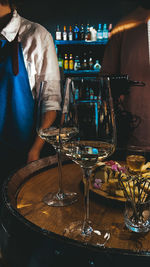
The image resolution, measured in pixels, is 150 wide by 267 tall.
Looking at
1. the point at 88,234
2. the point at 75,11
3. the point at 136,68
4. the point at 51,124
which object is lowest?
the point at 88,234

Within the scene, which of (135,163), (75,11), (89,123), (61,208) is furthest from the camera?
(75,11)

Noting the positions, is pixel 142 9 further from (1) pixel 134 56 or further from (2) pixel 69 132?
(2) pixel 69 132

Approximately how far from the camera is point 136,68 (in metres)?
1.85

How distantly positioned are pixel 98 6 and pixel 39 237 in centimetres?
441

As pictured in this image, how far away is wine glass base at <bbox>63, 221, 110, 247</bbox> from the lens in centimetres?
54

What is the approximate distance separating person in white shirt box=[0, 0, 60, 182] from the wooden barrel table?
49 centimetres

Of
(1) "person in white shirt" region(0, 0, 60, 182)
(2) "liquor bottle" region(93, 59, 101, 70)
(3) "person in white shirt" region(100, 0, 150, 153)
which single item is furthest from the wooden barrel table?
(2) "liquor bottle" region(93, 59, 101, 70)

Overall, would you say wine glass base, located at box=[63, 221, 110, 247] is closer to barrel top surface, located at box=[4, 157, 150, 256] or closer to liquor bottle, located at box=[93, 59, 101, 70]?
A: barrel top surface, located at box=[4, 157, 150, 256]

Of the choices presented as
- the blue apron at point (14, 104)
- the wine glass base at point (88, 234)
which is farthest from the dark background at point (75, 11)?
the wine glass base at point (88, 234)

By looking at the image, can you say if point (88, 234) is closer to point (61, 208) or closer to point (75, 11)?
point (61, 208)

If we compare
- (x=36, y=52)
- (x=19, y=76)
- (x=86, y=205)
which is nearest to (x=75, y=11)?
(x=36, y=52)

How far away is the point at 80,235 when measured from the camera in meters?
0.56

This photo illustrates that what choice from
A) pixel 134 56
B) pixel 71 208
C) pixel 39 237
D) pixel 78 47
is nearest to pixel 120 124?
pixel 134 56

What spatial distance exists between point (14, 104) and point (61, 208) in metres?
0.81
